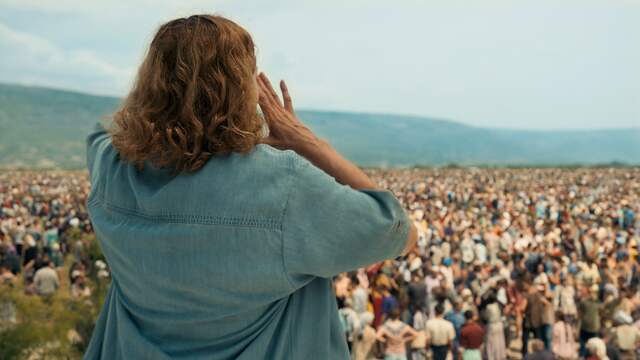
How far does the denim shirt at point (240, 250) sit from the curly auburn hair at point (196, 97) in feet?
0.11

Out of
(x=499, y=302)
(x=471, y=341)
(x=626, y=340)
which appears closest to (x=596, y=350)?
(x=626, y=340)

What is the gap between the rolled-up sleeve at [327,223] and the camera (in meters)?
1.23

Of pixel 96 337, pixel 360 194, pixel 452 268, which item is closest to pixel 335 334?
pixel 360 194

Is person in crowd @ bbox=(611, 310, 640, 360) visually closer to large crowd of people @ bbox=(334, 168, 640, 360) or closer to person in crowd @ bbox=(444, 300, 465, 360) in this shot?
large crowd of people @ bbox=(334, 168, 640, 360)

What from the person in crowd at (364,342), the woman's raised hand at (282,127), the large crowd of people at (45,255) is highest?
the woman's raised hand at (282,127)

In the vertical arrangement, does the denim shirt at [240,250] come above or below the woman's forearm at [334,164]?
below

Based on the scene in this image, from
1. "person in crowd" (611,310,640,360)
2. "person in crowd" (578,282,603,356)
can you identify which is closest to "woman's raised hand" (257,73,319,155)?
"person in crowd" (611,310,640,360)

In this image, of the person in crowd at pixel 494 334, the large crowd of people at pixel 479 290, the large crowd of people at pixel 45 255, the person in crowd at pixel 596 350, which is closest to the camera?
the person in crowd at pixel 596 350

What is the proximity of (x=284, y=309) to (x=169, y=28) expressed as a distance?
19.6 inches

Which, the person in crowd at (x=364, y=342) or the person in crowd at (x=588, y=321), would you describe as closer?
the person in crowd at (x=364, y=342)

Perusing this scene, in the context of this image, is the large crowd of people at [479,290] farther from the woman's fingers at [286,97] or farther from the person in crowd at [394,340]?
the woman's fingers at [286,97]

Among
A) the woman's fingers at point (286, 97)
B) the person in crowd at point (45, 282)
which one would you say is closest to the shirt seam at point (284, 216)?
the woman's fingers at point (286, 97)

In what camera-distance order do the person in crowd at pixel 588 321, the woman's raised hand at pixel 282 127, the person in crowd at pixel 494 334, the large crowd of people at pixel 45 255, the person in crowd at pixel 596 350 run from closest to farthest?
the woman's raised hand at pixel 282 127
the person in crowd at pixel 596 350
the person in crowd at pixel 494 334
the person in crowd at pixel 588 321
the large crowd of people at pixel 45 255

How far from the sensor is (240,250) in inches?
49.9
